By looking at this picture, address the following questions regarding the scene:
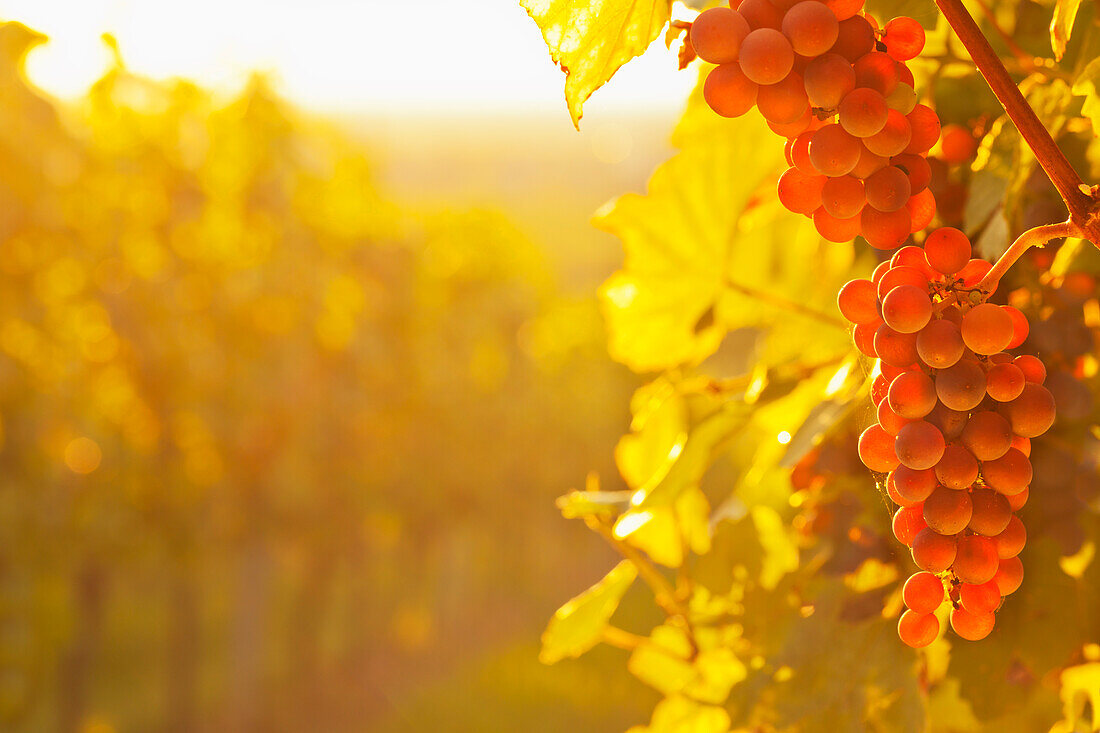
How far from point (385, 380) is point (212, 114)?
1665 millimetres

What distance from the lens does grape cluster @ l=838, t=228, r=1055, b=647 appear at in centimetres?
35

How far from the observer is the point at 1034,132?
0.32m

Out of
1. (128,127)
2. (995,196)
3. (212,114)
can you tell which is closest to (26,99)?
(128,127)

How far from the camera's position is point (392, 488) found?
5504 millimetres

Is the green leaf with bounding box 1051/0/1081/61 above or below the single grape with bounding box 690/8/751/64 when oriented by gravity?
below

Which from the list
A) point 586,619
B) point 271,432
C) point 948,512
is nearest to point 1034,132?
point 948,512

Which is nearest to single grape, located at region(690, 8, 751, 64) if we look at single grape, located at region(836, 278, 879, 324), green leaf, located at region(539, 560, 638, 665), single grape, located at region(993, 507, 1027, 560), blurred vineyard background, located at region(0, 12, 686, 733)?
single grape, located at region(836, 278, 879, 324)

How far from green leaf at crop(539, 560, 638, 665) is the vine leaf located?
0.38 metres

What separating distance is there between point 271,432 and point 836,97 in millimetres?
4995

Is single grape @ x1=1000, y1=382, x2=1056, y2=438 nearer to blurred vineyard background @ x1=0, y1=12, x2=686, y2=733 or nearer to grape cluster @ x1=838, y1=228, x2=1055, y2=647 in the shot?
grape cluster @ x1=838, y1=228, x2=1055, y2=647

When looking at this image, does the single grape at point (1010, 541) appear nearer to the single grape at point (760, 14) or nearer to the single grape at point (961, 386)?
the single grape at point (961, 386)

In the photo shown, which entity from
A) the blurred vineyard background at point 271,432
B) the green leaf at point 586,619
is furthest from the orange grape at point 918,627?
the blurred vineyard background at point 271,432

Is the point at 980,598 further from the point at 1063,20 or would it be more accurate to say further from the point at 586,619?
the point at 586,619

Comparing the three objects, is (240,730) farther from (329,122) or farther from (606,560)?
(329,122)
